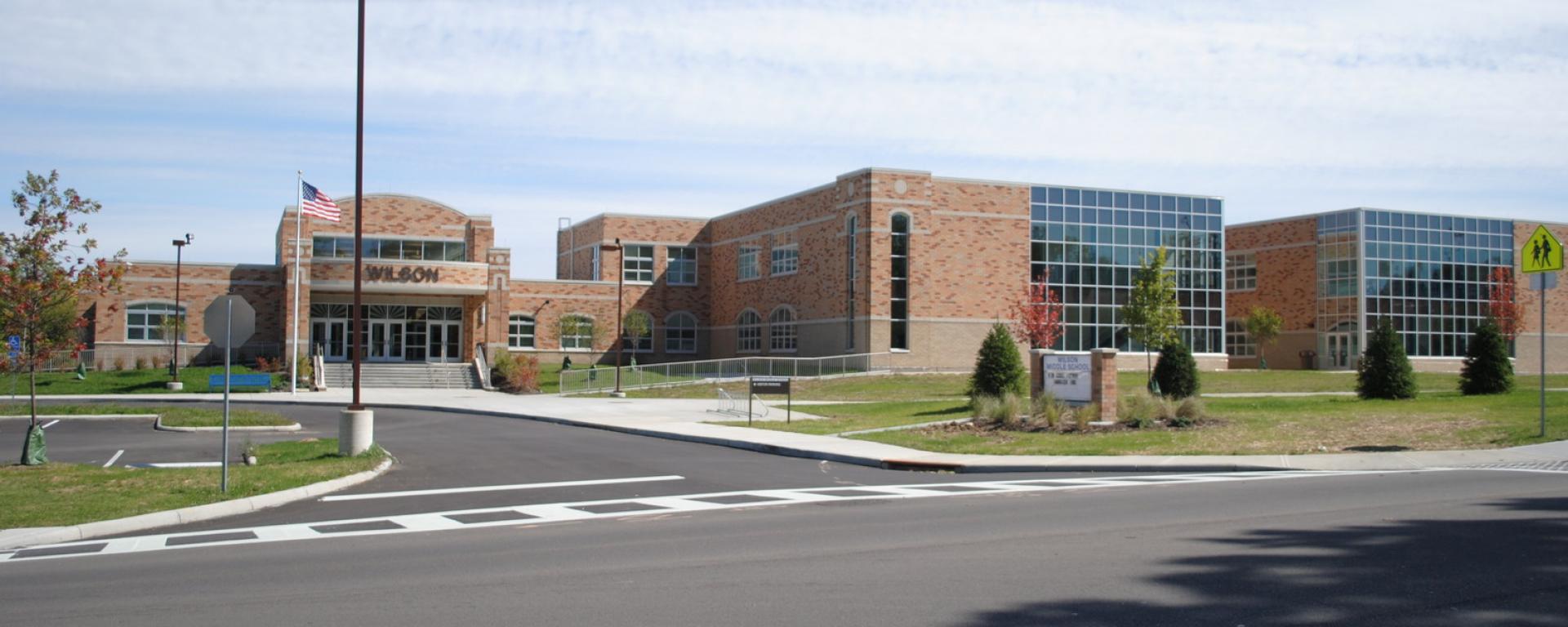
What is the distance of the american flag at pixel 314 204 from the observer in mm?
41750

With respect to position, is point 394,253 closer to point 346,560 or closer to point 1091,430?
point 1091,430

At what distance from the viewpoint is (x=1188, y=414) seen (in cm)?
2202

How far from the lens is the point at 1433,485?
13812 millimetres

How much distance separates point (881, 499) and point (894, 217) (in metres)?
35.6

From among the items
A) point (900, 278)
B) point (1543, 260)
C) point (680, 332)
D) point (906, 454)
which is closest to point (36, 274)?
point (906, 454)

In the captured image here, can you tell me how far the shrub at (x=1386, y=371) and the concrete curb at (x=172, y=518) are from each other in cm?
2371

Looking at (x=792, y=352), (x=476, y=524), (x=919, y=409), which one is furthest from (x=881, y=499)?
(x=792, y=352)

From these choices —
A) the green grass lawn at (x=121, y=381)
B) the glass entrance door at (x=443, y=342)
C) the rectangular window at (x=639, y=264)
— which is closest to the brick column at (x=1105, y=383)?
the green grass lawn at (x=121, y=381)

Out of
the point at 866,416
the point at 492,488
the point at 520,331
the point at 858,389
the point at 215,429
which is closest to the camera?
the point at 492,488

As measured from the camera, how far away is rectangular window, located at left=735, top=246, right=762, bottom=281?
190 feet

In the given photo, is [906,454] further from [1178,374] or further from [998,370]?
[1178,374]

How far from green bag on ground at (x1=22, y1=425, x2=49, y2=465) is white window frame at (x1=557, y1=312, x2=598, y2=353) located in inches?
1551

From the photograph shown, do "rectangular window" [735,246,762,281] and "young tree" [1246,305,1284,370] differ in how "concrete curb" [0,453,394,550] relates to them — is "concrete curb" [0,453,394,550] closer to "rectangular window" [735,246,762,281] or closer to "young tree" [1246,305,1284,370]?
"rectangular window" [735,246,762,281]

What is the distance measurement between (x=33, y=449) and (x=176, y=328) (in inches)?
1339
